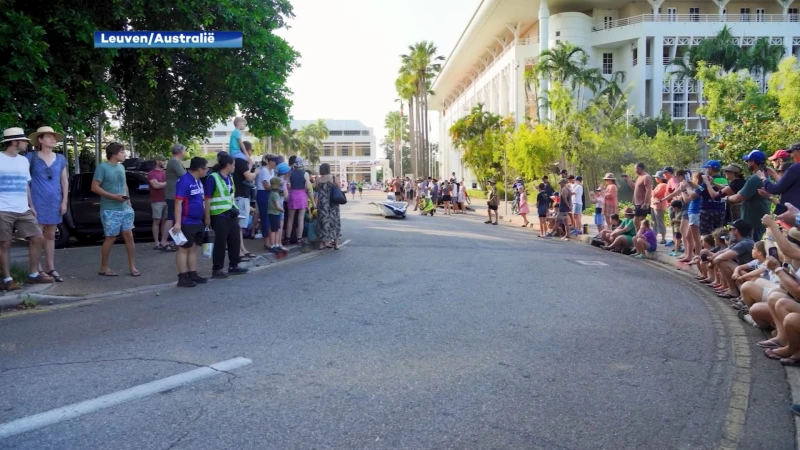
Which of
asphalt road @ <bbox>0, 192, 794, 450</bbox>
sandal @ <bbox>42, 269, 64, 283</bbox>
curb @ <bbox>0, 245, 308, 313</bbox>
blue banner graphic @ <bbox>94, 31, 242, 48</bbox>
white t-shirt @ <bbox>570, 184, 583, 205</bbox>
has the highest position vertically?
blue banner graphic @ <bbox>94, 31, 242, 48</bbox>

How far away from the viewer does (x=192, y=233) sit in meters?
8.24

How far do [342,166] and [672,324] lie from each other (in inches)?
4643

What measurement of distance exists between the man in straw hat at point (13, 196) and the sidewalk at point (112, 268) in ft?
1.56

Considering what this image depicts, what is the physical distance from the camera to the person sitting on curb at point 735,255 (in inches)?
318

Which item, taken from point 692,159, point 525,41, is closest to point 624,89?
point 525,41

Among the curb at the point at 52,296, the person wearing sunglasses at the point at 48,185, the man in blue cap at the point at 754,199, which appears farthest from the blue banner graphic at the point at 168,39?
the man in blue cap at the point at 754,199

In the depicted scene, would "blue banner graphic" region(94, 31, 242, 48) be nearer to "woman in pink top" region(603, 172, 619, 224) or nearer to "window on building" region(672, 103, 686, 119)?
"woman in pink top" region(603, 172, 619, 224)

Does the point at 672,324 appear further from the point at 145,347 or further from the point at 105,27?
the point at 105,27

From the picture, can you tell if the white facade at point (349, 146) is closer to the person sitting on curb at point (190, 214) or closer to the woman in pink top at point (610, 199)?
the woman in pink top at point (610, 199)

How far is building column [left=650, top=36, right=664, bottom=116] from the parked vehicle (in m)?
49.5

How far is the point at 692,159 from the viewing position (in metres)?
39.0

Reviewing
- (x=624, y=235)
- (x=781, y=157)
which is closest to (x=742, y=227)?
(x=781, y=157)

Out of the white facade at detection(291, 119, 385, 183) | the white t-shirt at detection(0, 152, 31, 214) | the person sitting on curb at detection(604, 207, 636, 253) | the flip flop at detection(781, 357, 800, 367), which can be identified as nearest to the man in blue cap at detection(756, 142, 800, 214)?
the flip flop at detection(781, 357, 800, 367)

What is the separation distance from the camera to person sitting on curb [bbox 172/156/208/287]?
8.11 m
